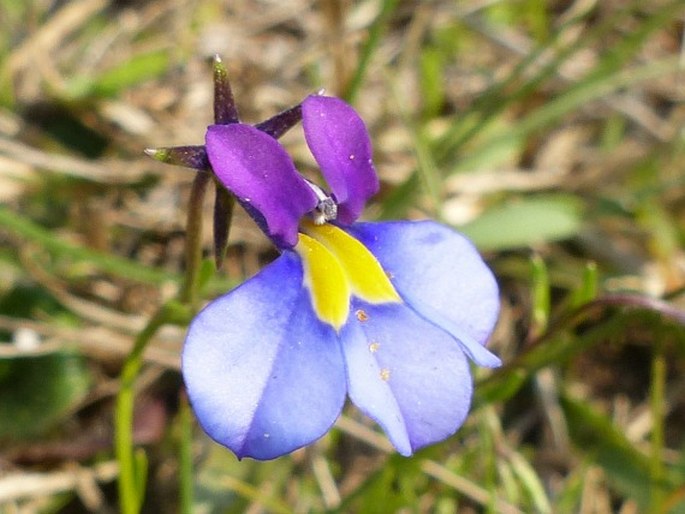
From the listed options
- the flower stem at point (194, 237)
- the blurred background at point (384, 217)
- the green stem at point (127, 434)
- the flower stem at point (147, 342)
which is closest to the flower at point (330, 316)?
the flower stem at point (194, 237)

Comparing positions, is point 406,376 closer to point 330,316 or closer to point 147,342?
point 330,316

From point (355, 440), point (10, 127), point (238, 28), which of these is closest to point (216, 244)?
point (355, 440)

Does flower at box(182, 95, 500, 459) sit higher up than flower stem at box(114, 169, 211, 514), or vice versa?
flower at box(182, 95, 500, 459)

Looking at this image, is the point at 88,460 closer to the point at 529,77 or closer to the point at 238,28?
the point at 238,28

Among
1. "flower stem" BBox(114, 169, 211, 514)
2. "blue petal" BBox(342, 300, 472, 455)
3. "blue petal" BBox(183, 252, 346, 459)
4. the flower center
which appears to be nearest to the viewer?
"blue petal" BBox(183, 252, 346, 459)

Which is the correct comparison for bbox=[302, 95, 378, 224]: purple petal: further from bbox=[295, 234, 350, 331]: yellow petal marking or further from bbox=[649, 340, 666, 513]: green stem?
bbox=[649, 340, 666, 513]: green stem

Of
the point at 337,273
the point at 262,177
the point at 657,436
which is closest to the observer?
the point at 262,177

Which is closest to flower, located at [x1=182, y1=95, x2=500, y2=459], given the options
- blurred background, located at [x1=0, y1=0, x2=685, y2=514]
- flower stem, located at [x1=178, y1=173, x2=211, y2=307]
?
flower stem, located at [x1=178, y1=173, x2=211, y2=307]

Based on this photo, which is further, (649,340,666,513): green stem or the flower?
(649,340,666,513): green stem

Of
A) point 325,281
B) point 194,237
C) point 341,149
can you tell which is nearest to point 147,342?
point 194,237
